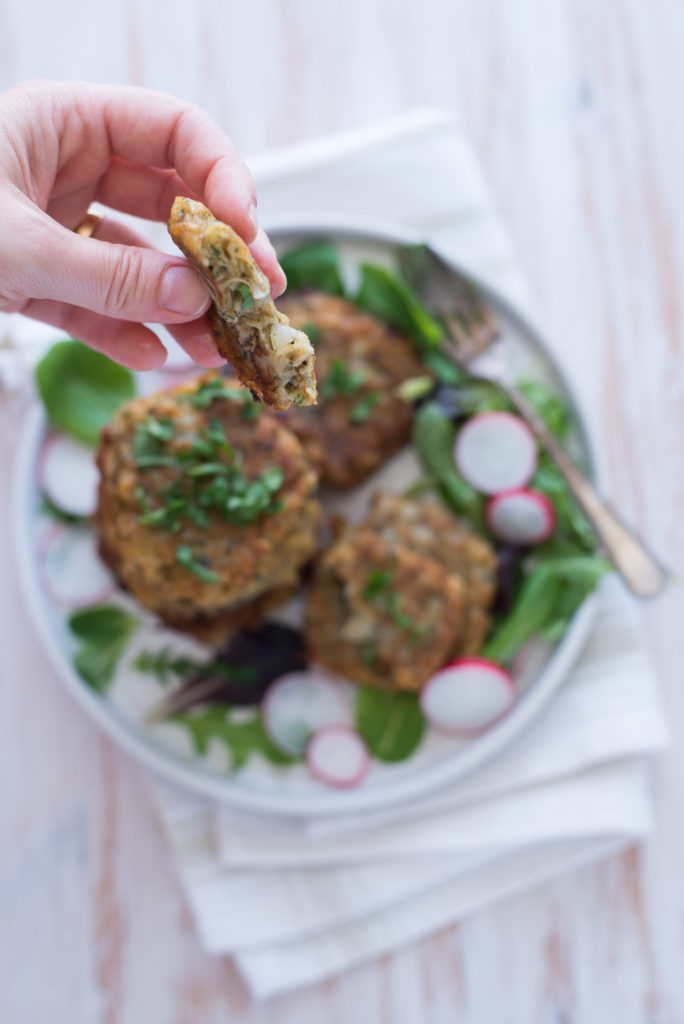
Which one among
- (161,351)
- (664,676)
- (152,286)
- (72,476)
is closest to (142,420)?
(161,351)

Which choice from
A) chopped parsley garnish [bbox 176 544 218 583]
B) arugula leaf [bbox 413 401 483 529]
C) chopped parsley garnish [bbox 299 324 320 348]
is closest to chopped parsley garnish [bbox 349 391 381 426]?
arugula leaf [bbox 413 401 483 529]

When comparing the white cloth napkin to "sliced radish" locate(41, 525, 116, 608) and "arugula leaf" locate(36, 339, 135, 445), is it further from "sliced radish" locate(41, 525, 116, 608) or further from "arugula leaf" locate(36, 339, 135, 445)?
"arugula leaf" locate(36, 339, 135, 445)

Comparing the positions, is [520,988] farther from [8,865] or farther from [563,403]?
[563,403]

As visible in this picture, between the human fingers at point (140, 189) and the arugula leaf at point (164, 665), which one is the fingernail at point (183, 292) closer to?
the human fingers at point (140, 189)

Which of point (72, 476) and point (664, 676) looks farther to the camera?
point (664, 676)

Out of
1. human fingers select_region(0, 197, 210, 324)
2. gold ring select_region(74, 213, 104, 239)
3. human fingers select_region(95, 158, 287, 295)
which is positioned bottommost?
gold ring select_region(74, 213, 104, 239)

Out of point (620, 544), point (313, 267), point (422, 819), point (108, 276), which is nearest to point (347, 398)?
point (313, 267)

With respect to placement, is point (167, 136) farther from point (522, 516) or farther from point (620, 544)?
point (620, 544)
